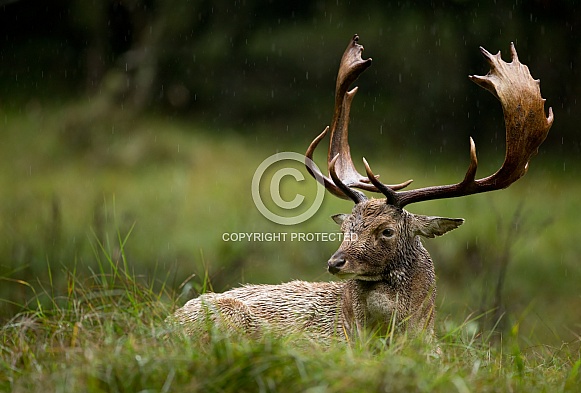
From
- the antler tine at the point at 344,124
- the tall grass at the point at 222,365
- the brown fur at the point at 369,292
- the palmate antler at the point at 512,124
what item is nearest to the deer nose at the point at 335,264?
the brown fur at the point at 369,292

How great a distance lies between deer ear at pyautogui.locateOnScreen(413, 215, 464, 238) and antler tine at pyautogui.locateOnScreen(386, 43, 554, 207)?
0.14 m

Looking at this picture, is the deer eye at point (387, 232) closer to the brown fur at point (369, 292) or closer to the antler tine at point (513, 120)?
the brown fur at point (369, 292)

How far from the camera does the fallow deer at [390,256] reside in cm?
667

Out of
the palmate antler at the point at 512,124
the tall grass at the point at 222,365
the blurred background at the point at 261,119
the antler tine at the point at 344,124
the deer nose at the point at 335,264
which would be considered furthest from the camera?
the blurred background at the point at 261,119

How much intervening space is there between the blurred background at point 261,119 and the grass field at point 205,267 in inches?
1.8

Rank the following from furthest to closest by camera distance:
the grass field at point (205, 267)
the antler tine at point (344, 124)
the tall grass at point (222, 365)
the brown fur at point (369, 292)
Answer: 1. the antler tine at point (344, 124)
2. the brown fur at point (369, 292)
3. the grass field at point (205, 267)
4. the tall grass at point (222, 365)

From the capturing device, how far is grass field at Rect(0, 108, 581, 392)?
5.15 metres

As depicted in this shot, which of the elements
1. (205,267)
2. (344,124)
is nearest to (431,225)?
(344,124)

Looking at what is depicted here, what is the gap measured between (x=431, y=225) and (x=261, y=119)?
8832 millimetres

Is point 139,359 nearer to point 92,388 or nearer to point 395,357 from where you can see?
point 92,388

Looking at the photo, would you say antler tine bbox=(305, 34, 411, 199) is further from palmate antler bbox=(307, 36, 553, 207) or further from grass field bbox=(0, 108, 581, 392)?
grass field bbox=(0, 108, 581, 392)

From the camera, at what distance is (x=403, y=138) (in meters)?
15.2

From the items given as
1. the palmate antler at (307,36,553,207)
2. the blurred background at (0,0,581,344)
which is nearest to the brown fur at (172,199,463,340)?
the palmate antler at (307,36,553,207)

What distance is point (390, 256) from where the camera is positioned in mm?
6730
